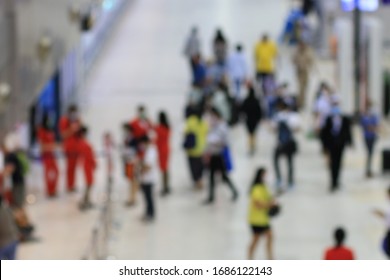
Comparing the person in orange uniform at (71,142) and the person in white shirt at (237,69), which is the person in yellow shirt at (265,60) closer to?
the person in white shirt at (237,69)

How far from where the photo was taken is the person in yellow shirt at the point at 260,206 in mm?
16078

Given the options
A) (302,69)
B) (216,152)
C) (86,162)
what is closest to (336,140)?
(216,152)

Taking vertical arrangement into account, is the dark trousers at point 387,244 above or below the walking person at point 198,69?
below

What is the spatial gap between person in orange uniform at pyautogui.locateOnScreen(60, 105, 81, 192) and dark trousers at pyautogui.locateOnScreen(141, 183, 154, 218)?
2100 millimetres

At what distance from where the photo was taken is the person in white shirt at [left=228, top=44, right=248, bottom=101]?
94.7 feet

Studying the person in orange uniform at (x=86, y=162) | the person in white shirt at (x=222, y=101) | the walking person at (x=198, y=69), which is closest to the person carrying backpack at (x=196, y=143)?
the person in orange uniform at (x=86, y=162)

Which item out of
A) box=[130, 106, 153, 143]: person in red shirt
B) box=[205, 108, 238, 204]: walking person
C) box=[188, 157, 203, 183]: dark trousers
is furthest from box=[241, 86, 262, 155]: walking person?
box=[205, 108, 238, 204]: walking person

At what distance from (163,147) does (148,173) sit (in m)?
2.46

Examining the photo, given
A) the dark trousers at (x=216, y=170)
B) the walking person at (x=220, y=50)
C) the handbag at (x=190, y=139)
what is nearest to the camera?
the dark trousers at (x=216, y=170)

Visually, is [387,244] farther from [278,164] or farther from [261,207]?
[278,164]

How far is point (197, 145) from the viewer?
2144 centimetres

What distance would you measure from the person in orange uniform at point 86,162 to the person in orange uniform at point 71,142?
0.10m
